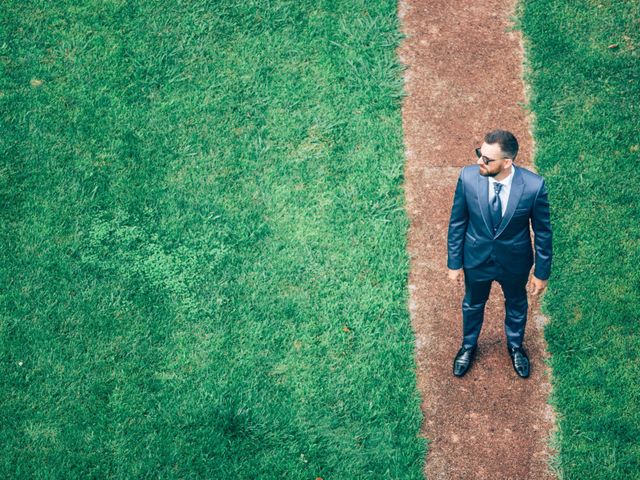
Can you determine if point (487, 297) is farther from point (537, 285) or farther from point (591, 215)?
point (591, 215)

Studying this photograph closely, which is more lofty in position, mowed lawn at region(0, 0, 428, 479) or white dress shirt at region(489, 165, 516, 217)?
white dress shirt at region(489, 165, 516, 217)

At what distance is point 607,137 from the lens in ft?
28.0

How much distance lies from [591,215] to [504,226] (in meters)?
2.39

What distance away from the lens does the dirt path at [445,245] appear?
6.90 m

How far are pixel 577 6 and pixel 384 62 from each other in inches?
97.4

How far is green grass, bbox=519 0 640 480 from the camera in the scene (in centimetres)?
689

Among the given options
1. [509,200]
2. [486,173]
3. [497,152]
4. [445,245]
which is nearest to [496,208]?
[509,200]

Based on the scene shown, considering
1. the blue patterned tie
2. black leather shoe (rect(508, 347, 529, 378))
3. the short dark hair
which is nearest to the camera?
the short dark hair

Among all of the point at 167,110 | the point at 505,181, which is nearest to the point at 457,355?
the point at 505,181

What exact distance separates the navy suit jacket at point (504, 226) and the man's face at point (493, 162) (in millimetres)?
111

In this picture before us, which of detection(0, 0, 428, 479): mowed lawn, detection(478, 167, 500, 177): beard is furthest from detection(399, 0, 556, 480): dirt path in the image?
detection(478, 167, 500, 177): beard

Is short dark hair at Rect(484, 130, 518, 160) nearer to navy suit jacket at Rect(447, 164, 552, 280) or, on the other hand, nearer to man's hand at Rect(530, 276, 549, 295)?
navy suit jacket at Rect(447, 164, 552, 280)

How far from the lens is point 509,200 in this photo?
5957 millimetres

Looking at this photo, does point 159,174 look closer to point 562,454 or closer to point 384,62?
point 384,62
